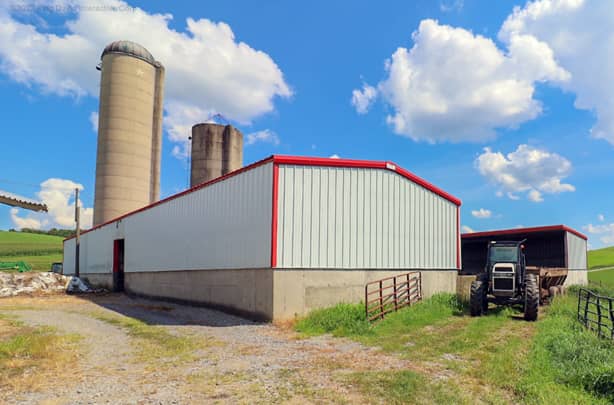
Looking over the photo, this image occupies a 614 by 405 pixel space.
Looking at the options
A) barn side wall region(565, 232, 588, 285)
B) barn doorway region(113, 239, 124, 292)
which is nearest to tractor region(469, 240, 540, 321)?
barn side wall region(565, 232, 588, 285)

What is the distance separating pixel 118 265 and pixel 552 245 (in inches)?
1158

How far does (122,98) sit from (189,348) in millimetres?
33241

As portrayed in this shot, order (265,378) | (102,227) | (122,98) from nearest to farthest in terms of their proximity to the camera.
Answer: (265,378) → (102,227) → (122,98)

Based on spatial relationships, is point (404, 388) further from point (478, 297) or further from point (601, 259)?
point (601, 259)

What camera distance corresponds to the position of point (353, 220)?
17.1 m

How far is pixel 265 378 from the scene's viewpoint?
27.3 feet

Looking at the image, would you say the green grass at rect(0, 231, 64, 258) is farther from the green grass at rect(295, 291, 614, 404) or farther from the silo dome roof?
the green grass at rect(295, 291, 614, 404)

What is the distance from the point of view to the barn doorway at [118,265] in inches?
1189

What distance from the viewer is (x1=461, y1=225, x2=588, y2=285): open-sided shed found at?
30359 millimetres

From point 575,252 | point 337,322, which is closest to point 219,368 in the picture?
point 337,322

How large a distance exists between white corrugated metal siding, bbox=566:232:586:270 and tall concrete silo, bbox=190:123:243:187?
25.2m

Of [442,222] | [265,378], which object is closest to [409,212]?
[442,222]

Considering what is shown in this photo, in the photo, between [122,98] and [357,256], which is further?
[122,98]

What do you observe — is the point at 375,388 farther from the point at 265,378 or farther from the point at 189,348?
the point at 189,348
